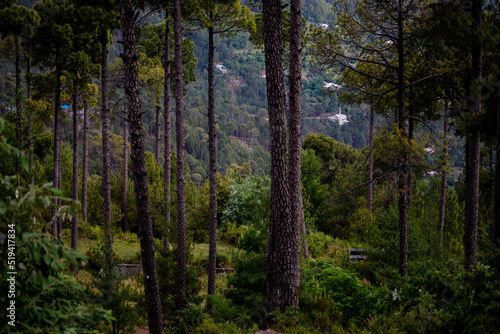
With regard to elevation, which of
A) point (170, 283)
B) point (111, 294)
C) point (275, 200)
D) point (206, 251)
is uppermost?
point (275, 200)

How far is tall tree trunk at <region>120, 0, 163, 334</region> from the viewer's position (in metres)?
5.88

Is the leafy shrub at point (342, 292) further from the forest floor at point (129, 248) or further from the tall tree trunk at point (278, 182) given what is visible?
the forest floor at point (129, 248)

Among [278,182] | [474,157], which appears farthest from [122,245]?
[474,157]

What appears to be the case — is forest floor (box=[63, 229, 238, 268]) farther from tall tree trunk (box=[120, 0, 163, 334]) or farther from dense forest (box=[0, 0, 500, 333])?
tall tree trunk (box=[120, 0, 163, 334])

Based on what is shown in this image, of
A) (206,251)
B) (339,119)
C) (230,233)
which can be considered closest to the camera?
(206,251)

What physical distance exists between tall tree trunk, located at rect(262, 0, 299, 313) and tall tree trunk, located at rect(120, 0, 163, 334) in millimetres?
2369

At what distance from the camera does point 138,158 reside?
19.9 ft

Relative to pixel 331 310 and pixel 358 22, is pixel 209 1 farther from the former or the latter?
pixel 331 310

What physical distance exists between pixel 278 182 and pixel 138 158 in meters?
2.73

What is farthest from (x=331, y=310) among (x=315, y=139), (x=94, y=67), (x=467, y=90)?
(x=315, y=139)

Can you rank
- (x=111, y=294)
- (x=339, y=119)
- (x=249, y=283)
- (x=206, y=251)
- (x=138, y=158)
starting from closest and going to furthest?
(x=138, y=158)
(x=111, y=294)
(x=249, y=283)
(x=206, y=251)
(x=339, y=119)

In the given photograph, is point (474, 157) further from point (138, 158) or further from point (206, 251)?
point (206, 251)

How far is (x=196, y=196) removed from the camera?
871 inches

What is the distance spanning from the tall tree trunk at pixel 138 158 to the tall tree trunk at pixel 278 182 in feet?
7.77
